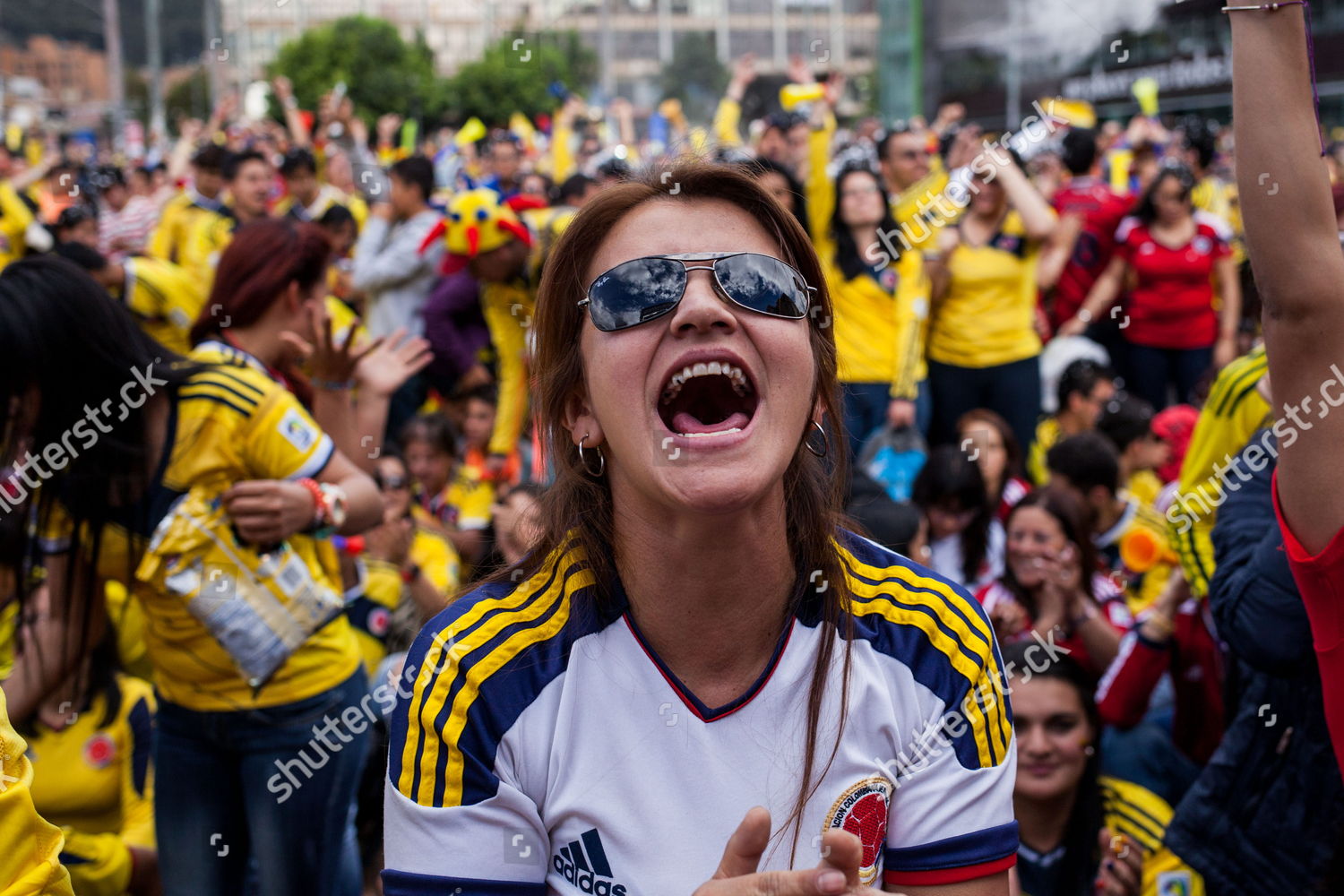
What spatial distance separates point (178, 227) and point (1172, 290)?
691cm

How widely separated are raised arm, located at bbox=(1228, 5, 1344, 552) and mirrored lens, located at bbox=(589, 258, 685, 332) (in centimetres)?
80

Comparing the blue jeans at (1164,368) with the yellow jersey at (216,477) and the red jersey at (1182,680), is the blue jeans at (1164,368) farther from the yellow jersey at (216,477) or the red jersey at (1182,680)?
the yellow jersey at (216,477)

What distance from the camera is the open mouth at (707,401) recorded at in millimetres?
1757

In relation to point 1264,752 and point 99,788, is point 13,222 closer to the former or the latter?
point 99,788

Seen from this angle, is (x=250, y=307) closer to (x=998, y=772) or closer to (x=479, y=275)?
(x=998, y=772)

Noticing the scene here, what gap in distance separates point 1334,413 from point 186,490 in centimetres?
236

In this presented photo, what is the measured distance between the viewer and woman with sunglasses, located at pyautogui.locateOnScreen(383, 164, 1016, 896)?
1679 mm

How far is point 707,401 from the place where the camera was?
1.94 meters

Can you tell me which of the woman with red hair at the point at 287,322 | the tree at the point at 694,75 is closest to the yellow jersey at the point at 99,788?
the woman with red hair at the point at 287,322

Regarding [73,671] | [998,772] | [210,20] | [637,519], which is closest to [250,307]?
[73,671]

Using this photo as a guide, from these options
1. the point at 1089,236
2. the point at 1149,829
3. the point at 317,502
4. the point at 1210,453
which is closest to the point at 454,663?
the point at 317,502

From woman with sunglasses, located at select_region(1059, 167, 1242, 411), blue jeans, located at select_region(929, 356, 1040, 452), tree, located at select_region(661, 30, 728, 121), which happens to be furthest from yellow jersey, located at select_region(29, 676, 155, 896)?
tree, located at select_region(661, 30, 728, 121)

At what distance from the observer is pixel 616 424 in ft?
5.88

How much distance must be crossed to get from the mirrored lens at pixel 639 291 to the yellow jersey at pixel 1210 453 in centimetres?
177
